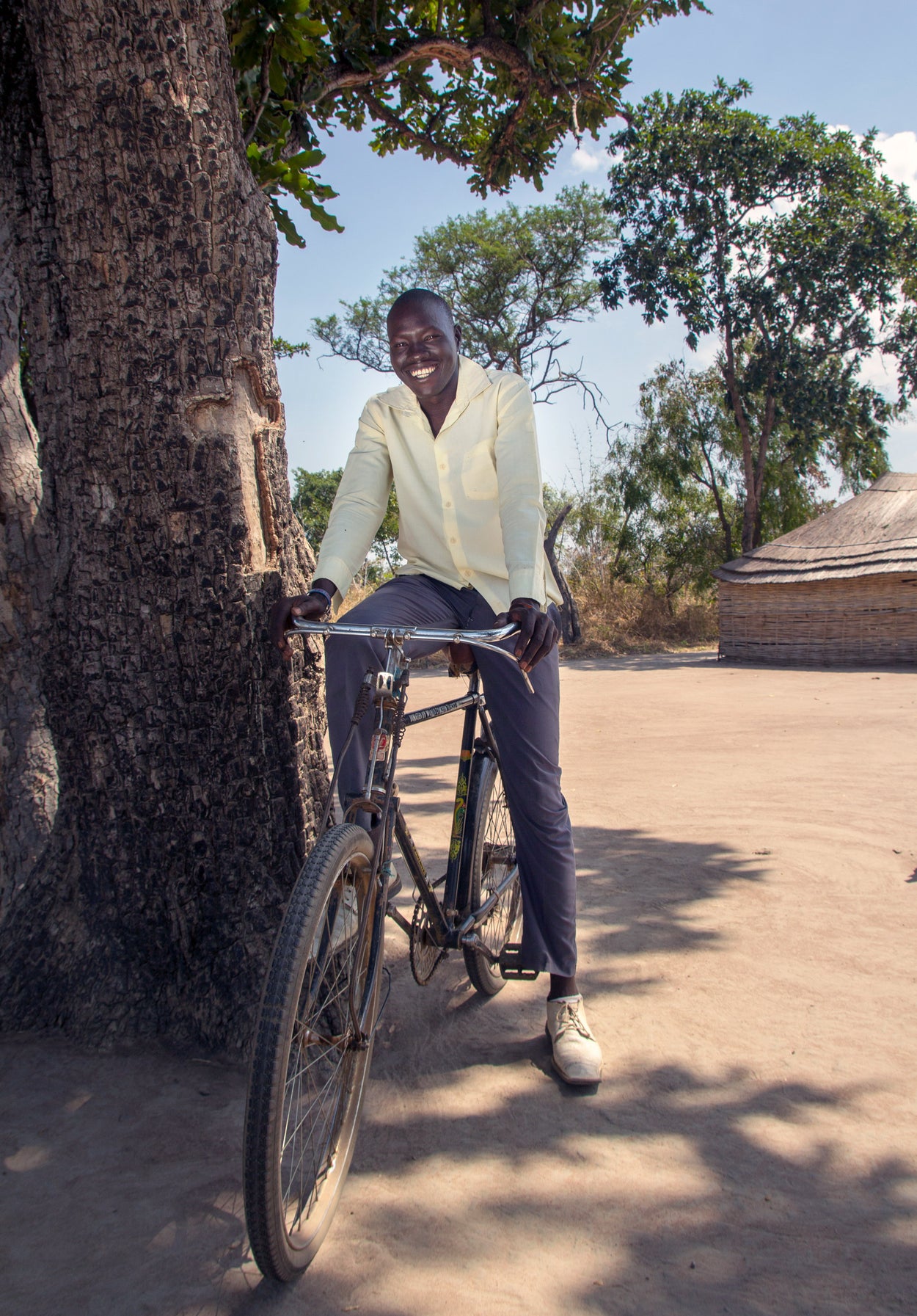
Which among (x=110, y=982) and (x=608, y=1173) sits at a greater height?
(x=110, y=982)

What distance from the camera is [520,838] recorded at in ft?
9.04

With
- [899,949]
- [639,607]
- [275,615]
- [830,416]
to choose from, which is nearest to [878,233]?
[830,416]

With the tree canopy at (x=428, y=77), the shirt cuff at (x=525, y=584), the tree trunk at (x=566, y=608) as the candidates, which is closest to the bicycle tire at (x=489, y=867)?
the shirt cuff at (x=525, y=584)

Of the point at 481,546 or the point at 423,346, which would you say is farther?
the point at 481,546

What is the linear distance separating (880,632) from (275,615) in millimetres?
13128

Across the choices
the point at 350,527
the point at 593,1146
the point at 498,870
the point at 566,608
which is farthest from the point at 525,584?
the point at 566,608

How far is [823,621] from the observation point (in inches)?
562

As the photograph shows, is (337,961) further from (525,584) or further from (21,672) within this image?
(21,672)

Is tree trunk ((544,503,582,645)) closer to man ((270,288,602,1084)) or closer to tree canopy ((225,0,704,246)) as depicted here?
tree canopy ((225,0,704,246))

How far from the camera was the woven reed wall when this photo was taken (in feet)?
44.3

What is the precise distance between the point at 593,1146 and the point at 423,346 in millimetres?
2096

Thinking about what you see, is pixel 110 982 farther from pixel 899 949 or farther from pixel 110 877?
pixel 899 949

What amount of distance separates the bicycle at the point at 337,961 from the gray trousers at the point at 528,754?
0.09 metres

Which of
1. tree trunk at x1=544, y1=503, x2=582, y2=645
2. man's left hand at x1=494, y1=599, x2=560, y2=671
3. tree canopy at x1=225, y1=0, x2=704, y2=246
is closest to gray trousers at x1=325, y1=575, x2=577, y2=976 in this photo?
man's left hand at x1=494, y1=599, x2=560, y2=671
